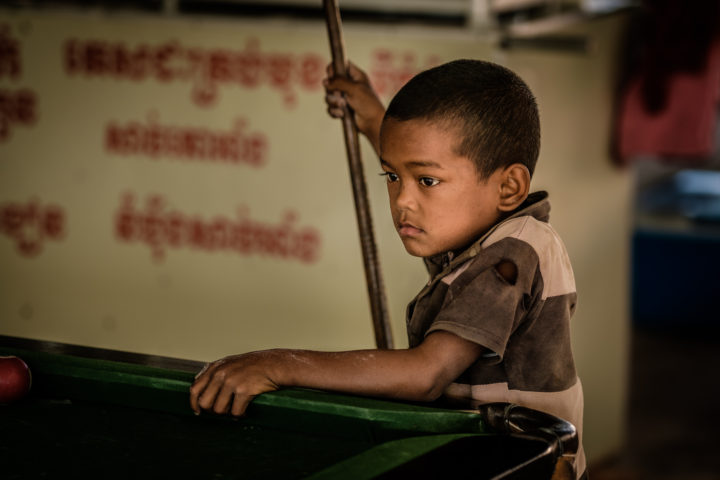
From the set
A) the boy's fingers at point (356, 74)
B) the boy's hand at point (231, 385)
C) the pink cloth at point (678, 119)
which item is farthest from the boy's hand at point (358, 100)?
the pink cloth at point (678, 119)

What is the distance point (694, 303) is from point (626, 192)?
2351 millimetres

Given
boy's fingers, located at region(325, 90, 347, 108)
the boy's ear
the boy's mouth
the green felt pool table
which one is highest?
boy's fingers, located at region(325, 90, 347, 108)

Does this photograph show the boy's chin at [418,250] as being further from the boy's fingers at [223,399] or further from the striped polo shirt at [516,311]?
the boy's fingers at [223,399]

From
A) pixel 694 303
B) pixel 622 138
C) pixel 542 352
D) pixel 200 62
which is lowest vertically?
pixel 694 303

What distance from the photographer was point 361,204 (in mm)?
2037

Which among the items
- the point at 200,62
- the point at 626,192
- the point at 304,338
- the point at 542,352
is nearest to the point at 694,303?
the point at 626,192

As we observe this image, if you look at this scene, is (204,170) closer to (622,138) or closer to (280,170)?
(280,170)

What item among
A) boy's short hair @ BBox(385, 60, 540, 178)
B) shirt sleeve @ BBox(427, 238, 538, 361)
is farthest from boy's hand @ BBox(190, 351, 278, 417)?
boy's short hair @ BBox(385, 60, 540, 178)

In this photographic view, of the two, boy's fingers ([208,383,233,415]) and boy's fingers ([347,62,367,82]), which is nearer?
boy's fingers ([208,383,233,415])

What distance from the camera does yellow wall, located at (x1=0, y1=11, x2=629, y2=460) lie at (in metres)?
3.25

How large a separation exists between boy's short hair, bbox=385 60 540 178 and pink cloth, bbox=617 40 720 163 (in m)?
2.16

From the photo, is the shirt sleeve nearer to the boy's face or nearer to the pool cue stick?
the boy's face

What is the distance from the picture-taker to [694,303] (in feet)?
19.2

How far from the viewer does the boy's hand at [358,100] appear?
2047mm
